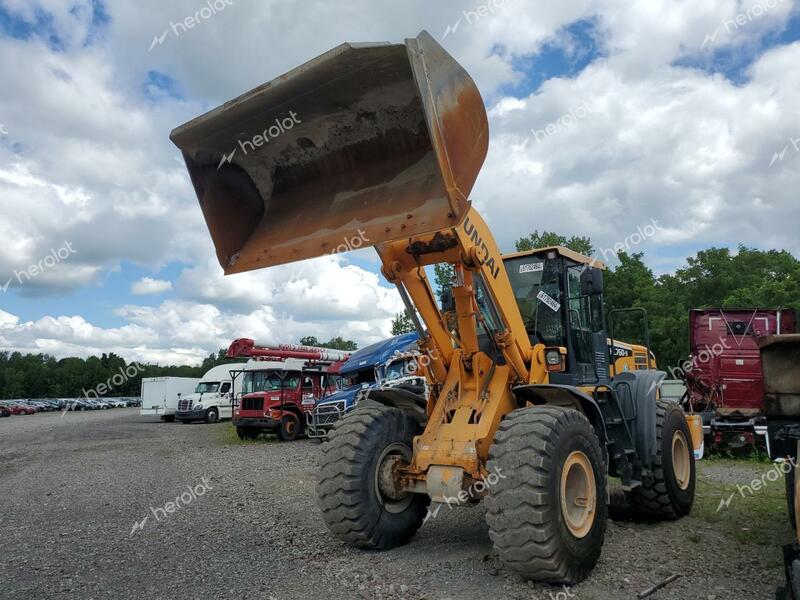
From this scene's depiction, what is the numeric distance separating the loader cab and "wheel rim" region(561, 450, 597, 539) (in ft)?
3.89

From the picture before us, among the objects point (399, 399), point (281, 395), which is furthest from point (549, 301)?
point (281, 395)

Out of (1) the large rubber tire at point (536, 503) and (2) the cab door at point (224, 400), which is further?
(2) the cab door at point (224, 400)

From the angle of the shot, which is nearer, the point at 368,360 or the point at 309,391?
the point at 368,360

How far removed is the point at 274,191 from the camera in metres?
5.47

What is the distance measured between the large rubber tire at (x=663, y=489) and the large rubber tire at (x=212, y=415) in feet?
83.9

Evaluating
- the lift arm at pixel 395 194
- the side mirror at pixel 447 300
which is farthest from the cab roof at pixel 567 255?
the lift arm at pixel 395 194

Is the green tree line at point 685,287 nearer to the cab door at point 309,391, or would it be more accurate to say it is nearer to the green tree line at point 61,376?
the cab door at point 309,391

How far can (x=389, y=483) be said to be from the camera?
549cm

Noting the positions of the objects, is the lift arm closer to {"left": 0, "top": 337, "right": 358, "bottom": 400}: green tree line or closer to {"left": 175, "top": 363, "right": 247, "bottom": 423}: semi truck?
{"left": 175, "top": 363, "right": 247, "bottom": 423}: semi truck

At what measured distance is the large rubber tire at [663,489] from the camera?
249 inches

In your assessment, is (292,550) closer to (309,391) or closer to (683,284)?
(309,391)

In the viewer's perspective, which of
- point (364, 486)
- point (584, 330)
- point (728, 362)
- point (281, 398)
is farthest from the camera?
point (281, 398)

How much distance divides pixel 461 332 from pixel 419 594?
7.15 ft

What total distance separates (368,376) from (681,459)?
11.7 m
